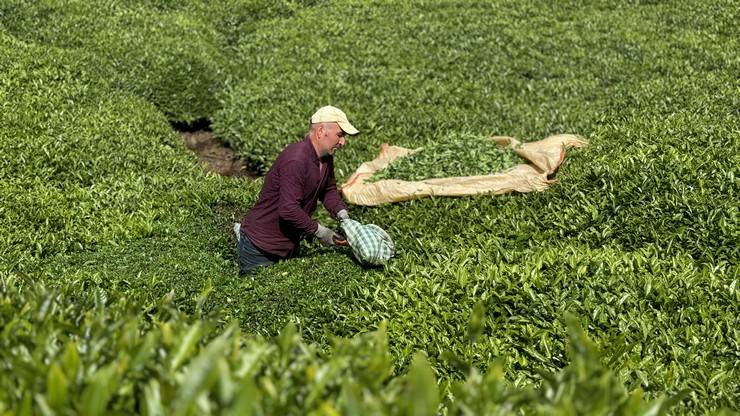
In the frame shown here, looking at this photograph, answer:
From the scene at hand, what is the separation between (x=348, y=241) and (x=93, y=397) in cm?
465

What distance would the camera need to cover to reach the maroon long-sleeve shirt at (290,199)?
252 inches

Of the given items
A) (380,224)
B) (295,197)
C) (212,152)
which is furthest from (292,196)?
(212,152)

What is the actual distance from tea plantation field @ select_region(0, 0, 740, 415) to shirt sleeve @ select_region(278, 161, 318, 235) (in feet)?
1.81

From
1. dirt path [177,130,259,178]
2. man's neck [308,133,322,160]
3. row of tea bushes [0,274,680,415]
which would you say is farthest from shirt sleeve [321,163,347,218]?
row of tea bushes [0,274,680,415]

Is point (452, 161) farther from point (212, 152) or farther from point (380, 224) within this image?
point (212, 152)

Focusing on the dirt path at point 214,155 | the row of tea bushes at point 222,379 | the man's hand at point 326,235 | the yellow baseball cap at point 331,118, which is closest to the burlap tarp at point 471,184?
the man's hand at point 326,235

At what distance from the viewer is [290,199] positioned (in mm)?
6398

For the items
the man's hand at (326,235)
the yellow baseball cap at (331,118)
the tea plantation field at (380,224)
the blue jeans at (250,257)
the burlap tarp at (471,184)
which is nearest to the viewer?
the tea plantation field at (380,224)

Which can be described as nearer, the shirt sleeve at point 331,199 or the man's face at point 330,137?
the man's face at point 330,137

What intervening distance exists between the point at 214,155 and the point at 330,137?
607 cm

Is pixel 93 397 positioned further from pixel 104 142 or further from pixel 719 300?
pixel 104 142

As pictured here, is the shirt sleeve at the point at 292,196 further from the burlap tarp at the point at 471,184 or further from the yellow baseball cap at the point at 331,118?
the burlap tarp at the point at 471,184

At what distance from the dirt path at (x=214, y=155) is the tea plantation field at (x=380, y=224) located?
35 centimetres

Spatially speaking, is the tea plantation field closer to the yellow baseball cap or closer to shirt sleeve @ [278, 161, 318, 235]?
shirt sleeve @ [278, 161, 318, 235]
